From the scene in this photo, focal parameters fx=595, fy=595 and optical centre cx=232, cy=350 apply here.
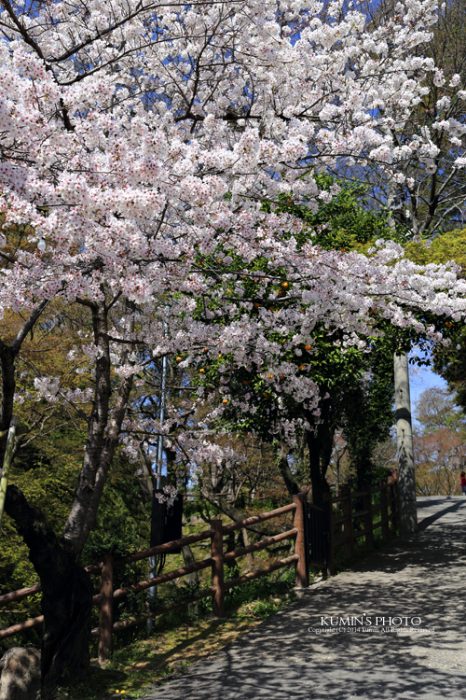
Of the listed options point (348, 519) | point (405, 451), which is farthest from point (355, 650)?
point (405, 451)

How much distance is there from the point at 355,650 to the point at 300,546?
2744 mm

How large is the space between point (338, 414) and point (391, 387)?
11.8ft

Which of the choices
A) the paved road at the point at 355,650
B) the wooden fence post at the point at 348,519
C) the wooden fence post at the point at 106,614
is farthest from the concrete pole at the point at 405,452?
the wooden fence post at the point at 106,614

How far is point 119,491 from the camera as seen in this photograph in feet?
49.4

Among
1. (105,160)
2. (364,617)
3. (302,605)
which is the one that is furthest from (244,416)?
(105,160)

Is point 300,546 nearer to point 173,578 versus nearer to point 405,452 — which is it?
point 173,578

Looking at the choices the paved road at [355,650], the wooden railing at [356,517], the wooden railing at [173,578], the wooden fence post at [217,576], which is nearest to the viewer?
the paved road at [355,650]

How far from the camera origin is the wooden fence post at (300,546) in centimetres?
858

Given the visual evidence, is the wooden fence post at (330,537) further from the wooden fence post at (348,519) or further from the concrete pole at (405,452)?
the concrete pole at (405,452)

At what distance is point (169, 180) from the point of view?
4762 millimetres

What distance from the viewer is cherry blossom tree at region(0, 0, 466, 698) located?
4.29m

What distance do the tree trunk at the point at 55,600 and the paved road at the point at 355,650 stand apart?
3.04 ft

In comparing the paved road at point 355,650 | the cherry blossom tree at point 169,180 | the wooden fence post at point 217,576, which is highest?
the cherry blossom tree at point 169,180

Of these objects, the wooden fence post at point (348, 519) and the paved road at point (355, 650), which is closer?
the paved road at point (355, 650)
